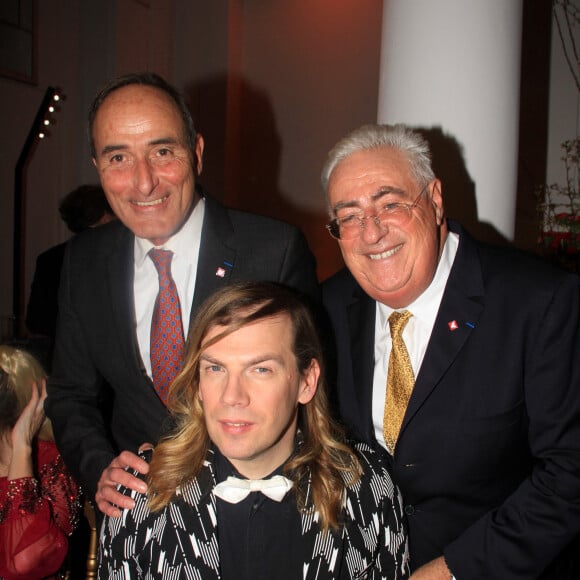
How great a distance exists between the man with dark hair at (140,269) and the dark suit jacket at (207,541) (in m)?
0.15

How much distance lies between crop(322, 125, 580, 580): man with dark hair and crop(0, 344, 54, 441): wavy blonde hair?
125 cm

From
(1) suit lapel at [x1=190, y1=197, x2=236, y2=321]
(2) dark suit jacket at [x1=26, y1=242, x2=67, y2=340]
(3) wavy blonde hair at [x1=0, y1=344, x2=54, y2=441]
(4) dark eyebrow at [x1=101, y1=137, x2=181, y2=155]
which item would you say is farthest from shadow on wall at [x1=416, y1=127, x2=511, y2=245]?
(2) dark suit jacket at [x1=26, y1=242, x2=67, y2=340]

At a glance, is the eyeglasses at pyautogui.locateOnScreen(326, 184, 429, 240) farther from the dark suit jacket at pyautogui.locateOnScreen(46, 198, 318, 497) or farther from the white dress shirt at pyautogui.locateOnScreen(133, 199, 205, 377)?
the white dress shirt at pyautogui.locateOnScreen(133, 199, 205, 377)

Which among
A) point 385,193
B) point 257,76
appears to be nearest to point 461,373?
point 385,193

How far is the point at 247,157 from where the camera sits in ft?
23.6

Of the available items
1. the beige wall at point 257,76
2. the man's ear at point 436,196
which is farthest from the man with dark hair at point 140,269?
the beige wall at point 257,76

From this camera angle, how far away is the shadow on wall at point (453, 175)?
2748mm

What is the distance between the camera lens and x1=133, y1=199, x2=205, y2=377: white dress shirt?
216 centimetres

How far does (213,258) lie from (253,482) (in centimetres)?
71

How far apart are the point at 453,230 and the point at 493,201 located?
0.78 m

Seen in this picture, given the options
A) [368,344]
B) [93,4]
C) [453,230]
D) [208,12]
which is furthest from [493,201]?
[208,12]

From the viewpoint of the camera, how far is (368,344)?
6.88 feet

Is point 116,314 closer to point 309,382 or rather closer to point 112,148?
point 112,148

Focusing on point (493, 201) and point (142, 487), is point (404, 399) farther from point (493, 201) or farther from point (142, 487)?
point (493, 201)
